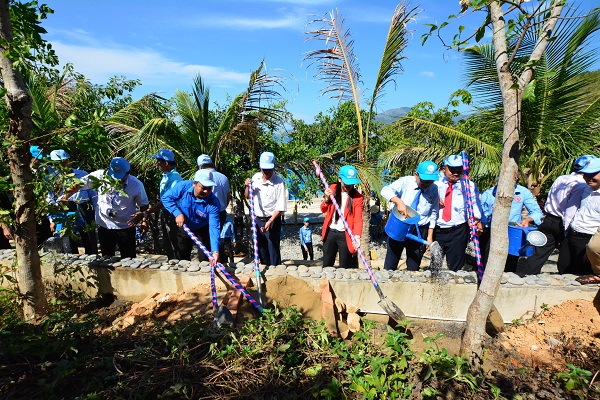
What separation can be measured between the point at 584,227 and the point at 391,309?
8.60ft

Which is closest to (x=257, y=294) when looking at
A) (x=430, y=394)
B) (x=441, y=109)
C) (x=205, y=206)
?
(x=205, y=206)

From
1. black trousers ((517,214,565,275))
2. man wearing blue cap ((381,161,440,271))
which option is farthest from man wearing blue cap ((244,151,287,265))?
black trousers ((517,214,565,275))

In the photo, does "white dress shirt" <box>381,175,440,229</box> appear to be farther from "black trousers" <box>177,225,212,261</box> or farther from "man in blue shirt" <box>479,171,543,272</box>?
"black trousers" <box>177,225,212,261</box>

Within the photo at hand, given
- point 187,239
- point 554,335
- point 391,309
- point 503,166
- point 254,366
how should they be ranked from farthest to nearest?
point 187,239 < point 391,309 < point 554,335 < point 503,166 < point 254,366

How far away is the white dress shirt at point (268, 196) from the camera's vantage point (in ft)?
16.4

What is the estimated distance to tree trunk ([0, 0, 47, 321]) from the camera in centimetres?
287

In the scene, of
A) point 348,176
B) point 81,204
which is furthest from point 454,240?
point 81,204

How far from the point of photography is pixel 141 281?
175 inches

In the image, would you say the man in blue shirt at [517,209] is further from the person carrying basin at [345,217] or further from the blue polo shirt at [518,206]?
the person carrying basin at [345,217]

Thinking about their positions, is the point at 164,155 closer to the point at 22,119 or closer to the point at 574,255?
the point at 22,119

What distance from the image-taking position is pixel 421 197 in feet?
14.7

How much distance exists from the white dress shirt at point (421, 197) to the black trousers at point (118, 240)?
3.53 meters

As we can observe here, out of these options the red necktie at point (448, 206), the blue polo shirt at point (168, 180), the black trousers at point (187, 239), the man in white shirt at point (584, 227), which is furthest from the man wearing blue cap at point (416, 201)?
the blue polo shirt at point (168, 180)

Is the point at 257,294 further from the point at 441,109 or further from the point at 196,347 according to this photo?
the point at 441,109
